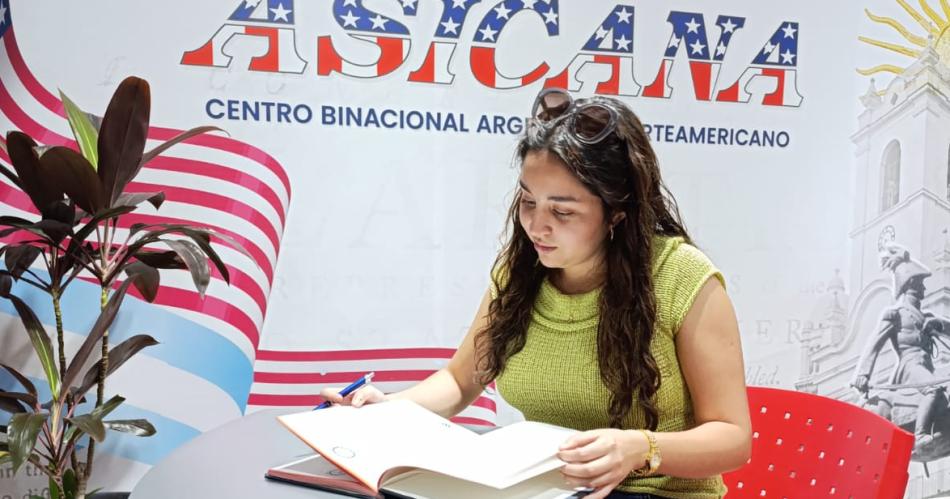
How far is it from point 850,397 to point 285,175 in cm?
248

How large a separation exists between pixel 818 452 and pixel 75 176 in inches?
72.4

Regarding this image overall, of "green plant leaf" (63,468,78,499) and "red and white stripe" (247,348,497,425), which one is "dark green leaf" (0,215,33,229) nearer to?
"green plant leaf" (63,468,78,499)

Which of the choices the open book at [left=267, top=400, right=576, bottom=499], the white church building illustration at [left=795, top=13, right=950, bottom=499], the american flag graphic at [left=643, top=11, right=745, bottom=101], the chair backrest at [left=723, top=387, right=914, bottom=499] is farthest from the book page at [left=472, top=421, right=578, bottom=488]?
the white church building illustration at [left=795, top=13, right=950, bottom=499]

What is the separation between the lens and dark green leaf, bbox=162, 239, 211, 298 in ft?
6.08

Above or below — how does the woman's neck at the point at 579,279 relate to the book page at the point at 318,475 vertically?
above

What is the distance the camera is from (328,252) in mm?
2637

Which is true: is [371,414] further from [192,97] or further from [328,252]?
[192,97]

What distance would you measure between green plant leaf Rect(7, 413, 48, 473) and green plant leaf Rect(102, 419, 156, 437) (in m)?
0.24

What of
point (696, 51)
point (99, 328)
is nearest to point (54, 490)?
point (99, 328)

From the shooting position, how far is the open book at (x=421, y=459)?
1.09 metres

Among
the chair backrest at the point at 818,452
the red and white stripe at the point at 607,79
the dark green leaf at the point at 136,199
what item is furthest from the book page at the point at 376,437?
the red and white stripe at the point at 607,79

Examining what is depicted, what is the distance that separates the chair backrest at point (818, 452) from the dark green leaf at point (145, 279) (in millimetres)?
1547

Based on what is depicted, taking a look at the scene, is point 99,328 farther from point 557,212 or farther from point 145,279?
point 557,212

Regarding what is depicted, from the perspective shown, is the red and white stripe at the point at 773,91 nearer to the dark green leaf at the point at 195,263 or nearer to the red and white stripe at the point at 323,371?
the red and white stripe at the point at 323,371
